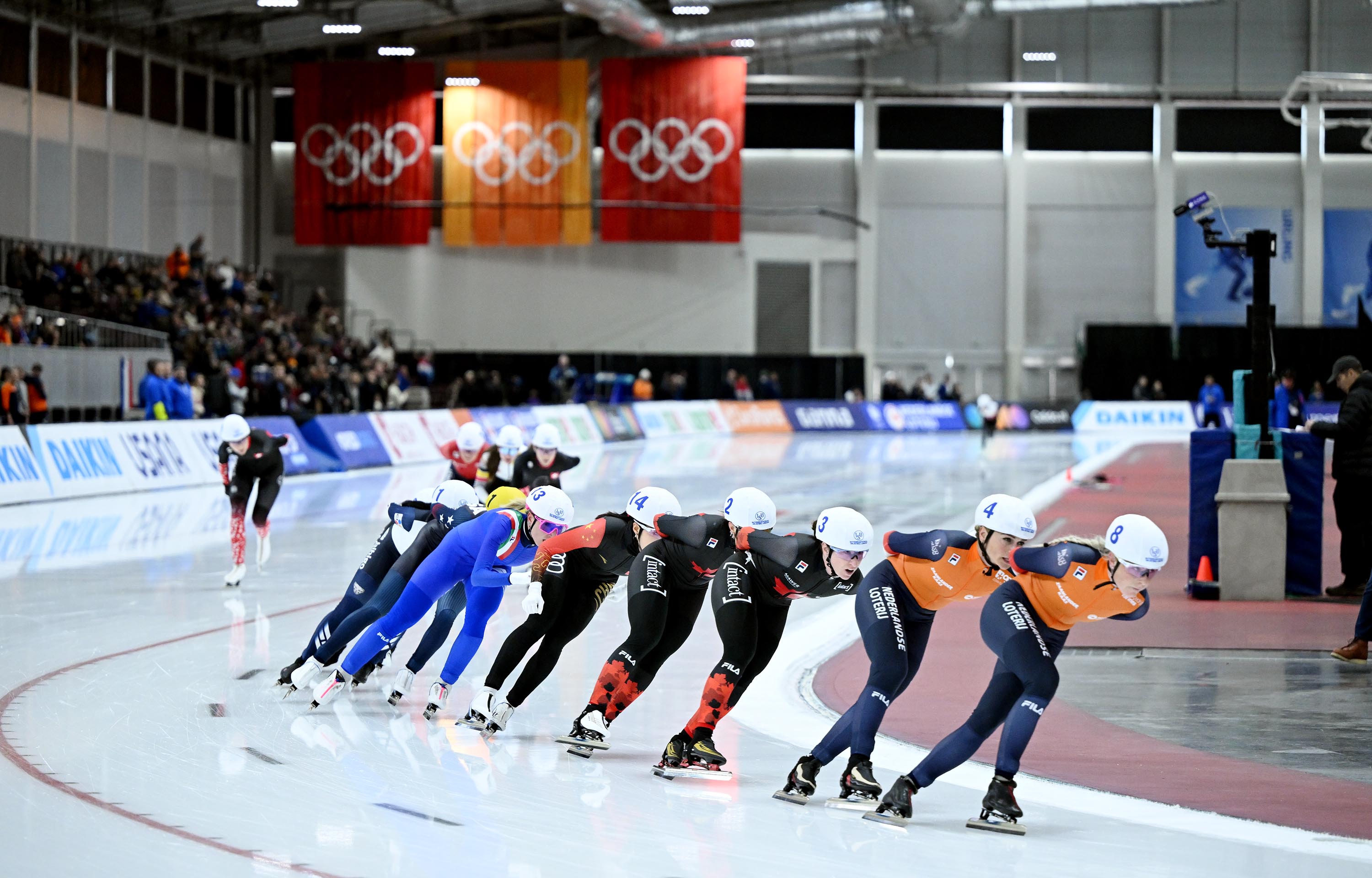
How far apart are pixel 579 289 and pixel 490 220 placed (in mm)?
3806

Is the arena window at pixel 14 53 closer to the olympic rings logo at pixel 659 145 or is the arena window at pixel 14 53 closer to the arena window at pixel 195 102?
the arena window at pixel 195 102

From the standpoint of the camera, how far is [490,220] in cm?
3766

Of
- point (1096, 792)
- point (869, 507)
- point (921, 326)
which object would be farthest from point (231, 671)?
point (921, 326)

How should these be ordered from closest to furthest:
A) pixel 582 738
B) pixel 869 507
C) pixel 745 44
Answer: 1. pixel 582 738
2. pixel 869 507
3. pixel 745 44

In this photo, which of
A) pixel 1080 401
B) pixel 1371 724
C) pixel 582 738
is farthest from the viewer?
pixel 1080 401

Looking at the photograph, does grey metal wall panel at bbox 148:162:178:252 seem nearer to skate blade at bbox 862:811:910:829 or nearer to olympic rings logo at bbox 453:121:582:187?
olympic rings logo at bbox 453:121:582:187

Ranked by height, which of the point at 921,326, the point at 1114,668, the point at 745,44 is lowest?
the point at 1114,668

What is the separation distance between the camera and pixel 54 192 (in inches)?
1221

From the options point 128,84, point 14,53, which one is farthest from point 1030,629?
point 128,84

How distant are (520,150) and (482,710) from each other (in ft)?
105

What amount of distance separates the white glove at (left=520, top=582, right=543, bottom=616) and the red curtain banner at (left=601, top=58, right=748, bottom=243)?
31760 millimetres

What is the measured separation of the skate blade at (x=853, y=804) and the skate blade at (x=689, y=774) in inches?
21.6

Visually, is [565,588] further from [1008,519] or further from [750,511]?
[1008,519]

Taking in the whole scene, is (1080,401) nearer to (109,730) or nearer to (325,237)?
(325,237)
